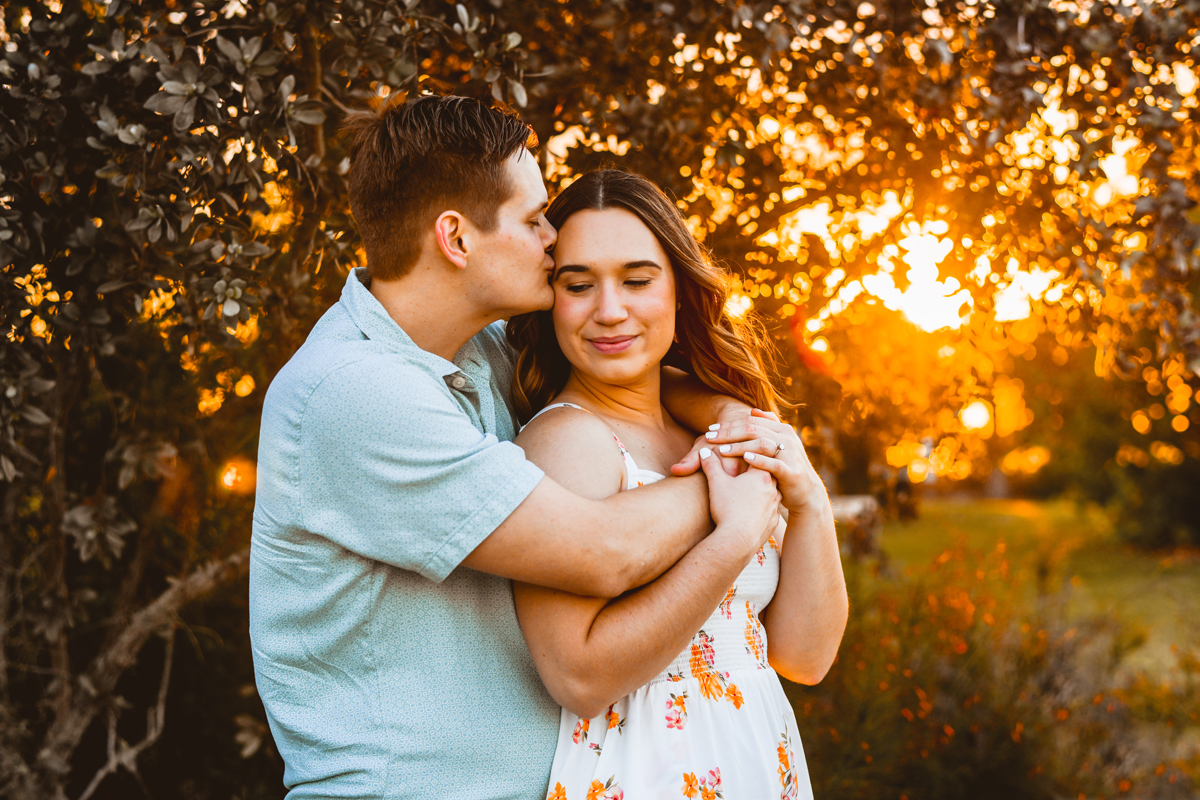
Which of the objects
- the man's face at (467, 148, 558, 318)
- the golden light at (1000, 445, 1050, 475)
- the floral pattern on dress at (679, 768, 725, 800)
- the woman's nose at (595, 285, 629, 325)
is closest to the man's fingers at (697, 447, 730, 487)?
the woman's nose at (595, 285, 629, 325)

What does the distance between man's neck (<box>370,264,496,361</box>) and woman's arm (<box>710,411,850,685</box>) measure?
69 centimetres

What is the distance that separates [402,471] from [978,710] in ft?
11.8

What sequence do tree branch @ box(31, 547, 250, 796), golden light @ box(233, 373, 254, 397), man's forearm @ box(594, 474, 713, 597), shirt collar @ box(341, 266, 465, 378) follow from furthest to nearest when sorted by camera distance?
golden light @ box(233, 373, 254, 397) < tree branch @ box(31, 547, 250, 796) < shirt collar @ box(341, 266, 465, 378) < man's forearm @ box(594, 474, 713, 597)

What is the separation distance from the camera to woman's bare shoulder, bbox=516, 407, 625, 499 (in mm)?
1814

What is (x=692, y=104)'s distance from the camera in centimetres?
276

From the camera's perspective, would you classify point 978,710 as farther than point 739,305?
Yes

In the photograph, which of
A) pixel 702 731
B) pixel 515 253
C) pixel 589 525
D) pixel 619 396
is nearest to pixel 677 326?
pixel 619 396

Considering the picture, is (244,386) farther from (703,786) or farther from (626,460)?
(703,786)

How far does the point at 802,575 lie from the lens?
2.09 meters

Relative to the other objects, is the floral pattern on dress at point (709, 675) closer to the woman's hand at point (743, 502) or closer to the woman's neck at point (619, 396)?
the woman's hand at point (743, 502)

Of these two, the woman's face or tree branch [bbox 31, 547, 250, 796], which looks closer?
the woman's face

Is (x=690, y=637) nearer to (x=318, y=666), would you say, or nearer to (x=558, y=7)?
(x=318, y=666)

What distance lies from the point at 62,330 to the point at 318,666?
1327 millimetres

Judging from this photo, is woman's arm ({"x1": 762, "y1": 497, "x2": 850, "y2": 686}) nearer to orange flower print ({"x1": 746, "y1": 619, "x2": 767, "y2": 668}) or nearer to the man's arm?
orange flower print ({"x1": 746, "y1": 619, "x2": 767, "y2": 668})
